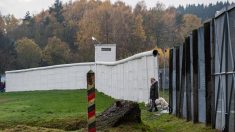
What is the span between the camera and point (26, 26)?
155m

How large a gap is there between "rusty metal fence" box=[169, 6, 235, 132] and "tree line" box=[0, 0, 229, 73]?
8137 centimetres

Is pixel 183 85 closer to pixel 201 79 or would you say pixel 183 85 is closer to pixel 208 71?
pixel 201 79

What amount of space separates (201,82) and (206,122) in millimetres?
1659

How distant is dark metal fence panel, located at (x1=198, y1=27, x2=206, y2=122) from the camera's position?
15.1 metres

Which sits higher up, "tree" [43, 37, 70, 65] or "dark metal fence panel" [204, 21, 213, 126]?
"tree" [43, 37, 70, 65]

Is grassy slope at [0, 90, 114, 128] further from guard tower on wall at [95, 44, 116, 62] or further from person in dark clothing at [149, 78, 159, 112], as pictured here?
guard tower on wall at [95, 44, 116, 62]

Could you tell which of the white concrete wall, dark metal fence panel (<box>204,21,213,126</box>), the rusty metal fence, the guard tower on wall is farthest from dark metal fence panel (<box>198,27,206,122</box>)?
the guard tower on wall

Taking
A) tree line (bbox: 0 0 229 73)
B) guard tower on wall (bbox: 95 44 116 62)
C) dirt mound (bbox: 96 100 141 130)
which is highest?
tree line (bbox: 0 0 229 73)

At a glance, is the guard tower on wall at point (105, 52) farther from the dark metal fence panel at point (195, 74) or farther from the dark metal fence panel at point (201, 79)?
the dark metal fence panel at point (201, 79)

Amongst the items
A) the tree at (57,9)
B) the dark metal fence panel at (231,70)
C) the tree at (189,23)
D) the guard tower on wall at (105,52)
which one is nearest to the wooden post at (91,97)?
the dark metal fence panel at (231,70)

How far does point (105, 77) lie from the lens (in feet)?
150

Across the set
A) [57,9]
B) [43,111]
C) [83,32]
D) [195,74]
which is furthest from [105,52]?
[57,9]

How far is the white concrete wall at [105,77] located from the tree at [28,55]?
39.2 metres

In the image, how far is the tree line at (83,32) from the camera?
361ft
